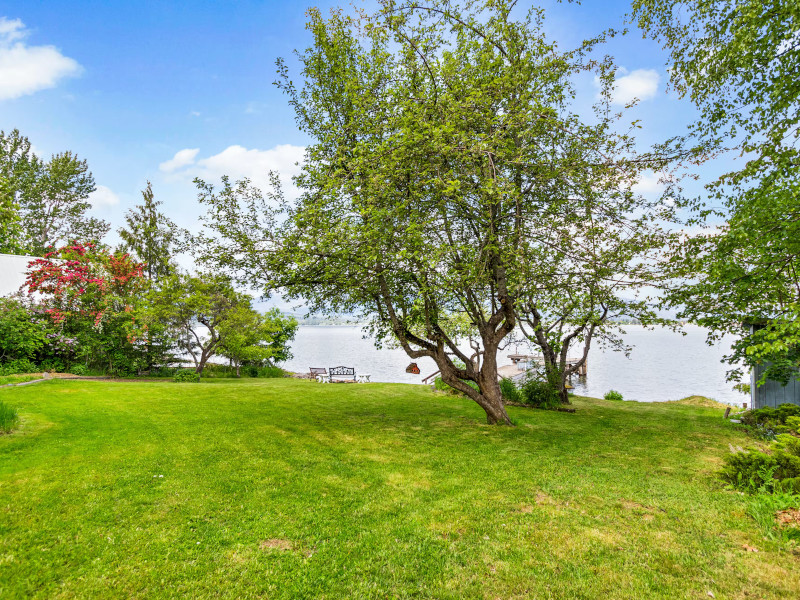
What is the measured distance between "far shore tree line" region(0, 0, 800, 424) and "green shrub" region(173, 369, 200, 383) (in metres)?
12.8

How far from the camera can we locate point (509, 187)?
649cm

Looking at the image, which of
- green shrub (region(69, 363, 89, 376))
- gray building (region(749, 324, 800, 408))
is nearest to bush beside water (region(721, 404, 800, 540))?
gray building (region(749, 324, 800, 408))

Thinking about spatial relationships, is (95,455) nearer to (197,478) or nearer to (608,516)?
(197,478)

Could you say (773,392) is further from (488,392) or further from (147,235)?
(147,235)

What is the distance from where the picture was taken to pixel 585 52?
815cm

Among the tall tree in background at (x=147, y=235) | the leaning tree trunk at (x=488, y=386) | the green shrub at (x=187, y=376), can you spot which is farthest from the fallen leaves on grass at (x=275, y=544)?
the tall tree in background at (x=147, y=235)

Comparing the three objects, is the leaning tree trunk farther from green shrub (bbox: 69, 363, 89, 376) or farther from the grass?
green shrub (bbox: 69, 363, 89, 376)

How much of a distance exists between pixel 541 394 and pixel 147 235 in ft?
95.2

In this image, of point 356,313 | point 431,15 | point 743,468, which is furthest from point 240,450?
point 431,15

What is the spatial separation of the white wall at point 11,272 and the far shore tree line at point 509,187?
18323 mm

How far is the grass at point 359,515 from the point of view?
3.07 metres

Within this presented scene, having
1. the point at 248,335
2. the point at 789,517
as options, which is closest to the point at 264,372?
the point at 248,335

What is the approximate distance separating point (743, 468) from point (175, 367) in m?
24.9

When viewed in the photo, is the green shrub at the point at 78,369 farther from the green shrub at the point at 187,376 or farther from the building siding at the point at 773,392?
the building siding at the point at 773,392
